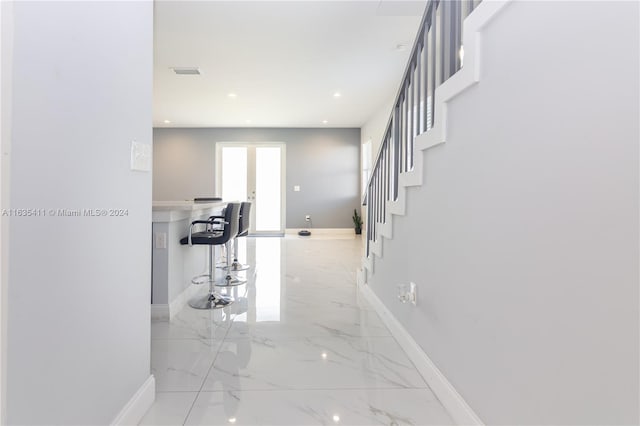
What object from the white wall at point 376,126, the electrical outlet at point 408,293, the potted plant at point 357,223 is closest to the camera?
the electrical outlet at point 408,293

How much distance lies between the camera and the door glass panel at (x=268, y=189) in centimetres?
840

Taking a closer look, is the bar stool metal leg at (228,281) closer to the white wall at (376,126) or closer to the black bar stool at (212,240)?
the black bar stool at (212,240)

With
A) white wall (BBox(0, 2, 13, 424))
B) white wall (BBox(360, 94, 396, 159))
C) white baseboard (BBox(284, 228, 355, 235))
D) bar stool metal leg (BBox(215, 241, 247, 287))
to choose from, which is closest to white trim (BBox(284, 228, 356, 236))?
white baseboard (BBox(284, 228, 355, 235))

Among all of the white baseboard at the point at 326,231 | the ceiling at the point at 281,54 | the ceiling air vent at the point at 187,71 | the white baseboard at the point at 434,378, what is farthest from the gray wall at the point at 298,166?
the white baseboard at the point at 434,378

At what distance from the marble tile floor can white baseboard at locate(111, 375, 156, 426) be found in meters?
0.04

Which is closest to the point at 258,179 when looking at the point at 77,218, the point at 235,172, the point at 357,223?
the point at 235,172

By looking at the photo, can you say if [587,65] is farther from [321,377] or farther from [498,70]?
[321,377]

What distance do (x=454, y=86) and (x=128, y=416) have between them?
1.82 meters

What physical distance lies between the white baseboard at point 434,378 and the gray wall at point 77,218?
1.29m

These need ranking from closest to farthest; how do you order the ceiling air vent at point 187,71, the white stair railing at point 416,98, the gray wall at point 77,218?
the gray wall at point 77,218 < the white stair railing at point 416,98 < the ceiling air vent at point 187,71

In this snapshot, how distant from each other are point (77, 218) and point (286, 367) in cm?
128

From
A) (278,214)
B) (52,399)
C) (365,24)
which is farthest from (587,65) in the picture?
(278,214)

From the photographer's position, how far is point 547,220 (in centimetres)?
92

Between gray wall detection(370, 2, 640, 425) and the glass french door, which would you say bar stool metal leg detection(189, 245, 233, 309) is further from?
the glass french door
